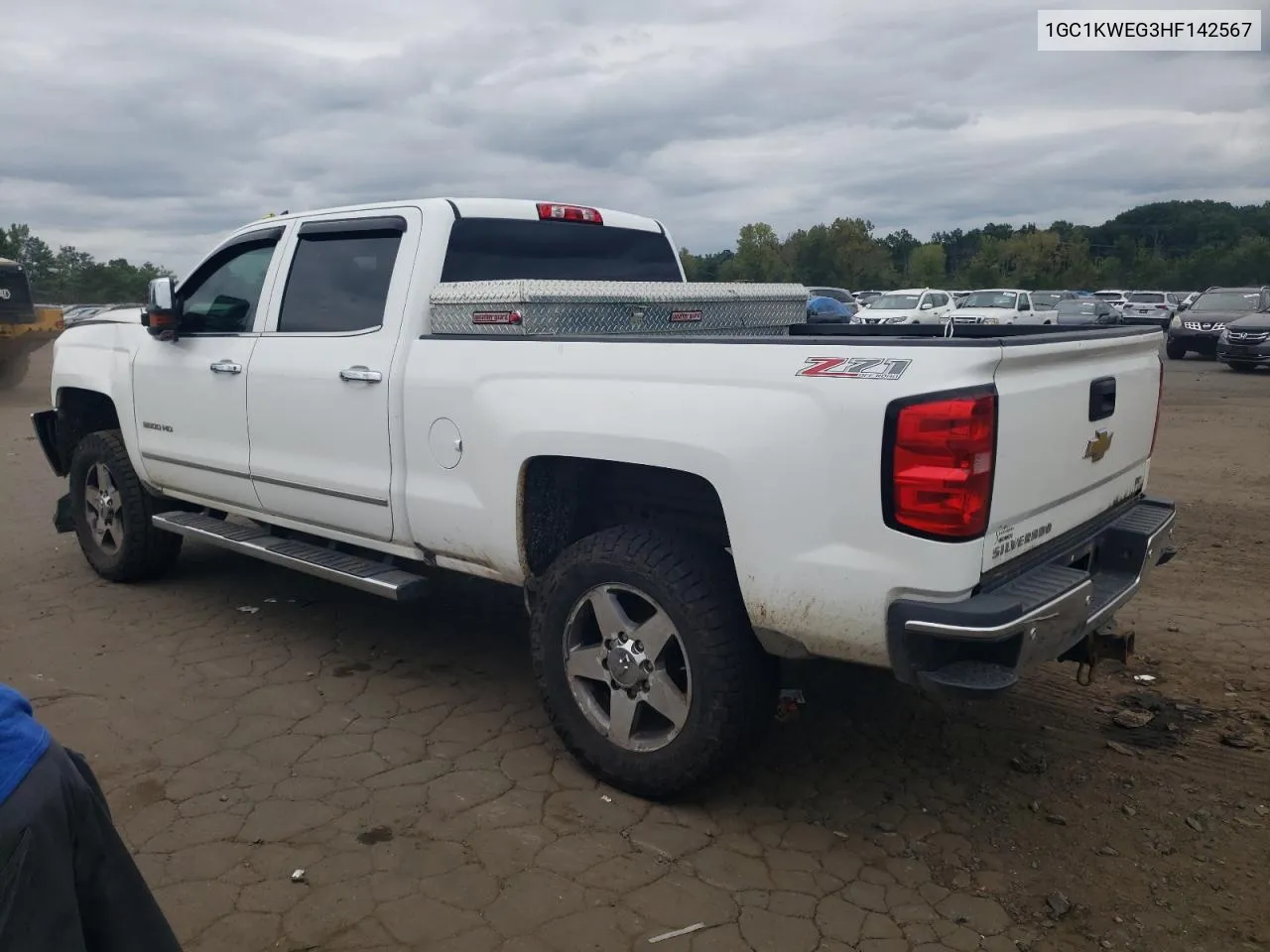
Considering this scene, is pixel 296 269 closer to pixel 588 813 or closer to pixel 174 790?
pixel 174 790

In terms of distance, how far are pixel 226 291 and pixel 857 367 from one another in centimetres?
365

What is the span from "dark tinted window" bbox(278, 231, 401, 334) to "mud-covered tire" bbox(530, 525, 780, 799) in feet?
4.98

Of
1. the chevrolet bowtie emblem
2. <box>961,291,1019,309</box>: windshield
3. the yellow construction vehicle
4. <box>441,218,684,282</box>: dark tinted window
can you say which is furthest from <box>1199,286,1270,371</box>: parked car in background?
the yellow construction vehicle

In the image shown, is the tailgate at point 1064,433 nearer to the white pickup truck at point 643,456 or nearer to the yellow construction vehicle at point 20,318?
the white pickup truck at point 643,456

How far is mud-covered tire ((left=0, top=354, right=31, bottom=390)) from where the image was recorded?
18.0 metres

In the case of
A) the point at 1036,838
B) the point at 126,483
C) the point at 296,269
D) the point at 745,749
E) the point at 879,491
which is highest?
the point at 296,269

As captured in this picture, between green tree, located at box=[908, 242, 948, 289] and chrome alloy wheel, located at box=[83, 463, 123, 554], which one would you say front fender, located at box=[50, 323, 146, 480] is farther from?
green tree, located at box=[908, 242, 948, 289]

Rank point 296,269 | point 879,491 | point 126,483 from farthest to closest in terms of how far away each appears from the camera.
Answer: point 126,483, point 296,269, point 879,491

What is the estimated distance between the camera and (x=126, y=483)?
566 centimetres

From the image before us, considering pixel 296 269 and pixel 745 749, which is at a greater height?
pixel 296 269

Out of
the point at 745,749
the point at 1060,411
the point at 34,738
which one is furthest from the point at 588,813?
the point at 34,738

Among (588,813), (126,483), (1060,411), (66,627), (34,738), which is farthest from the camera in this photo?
(126,483)

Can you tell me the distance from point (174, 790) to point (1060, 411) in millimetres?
3211

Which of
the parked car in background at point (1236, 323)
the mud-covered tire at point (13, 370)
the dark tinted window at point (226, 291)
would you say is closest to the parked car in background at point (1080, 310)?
the parked car in background at point (1236, 323)
